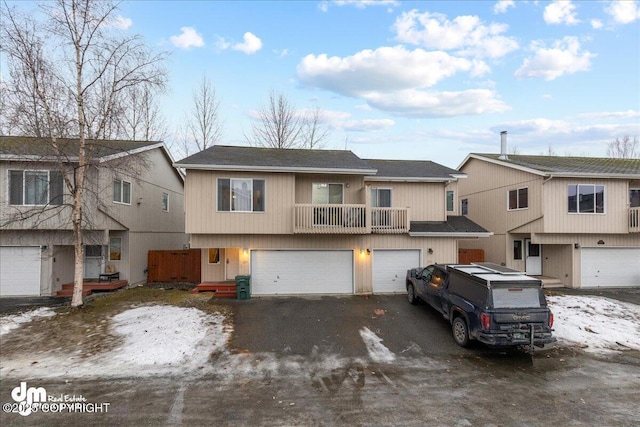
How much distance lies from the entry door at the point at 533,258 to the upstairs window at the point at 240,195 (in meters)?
14.1

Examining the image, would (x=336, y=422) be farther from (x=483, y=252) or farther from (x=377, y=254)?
(x=483, y=252)

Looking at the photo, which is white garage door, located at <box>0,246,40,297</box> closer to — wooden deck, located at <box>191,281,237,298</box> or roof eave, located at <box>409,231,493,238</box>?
wooden deck, located at <box>191,281,237,298</box>

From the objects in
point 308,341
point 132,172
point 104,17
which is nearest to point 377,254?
point 308,341

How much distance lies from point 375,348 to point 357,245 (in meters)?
5.92

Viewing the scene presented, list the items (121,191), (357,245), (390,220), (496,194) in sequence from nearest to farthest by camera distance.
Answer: (357,245) < (390,220) < (121,191) < (496,194)

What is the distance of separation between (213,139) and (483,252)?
21.8 meters

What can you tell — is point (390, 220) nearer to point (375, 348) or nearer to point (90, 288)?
point (375, 348)

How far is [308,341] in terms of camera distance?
8258 millimetres

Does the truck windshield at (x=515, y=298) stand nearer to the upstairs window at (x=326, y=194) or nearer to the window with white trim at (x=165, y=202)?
the upstairs window at (x=326, y=194)

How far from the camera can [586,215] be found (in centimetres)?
1465

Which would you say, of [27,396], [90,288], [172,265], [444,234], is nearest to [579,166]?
[444,234]

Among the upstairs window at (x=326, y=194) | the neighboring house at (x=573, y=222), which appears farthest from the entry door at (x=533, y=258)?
the upstairs window at (x=326, y=194)

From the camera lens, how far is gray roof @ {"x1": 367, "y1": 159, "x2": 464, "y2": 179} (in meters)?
14.6

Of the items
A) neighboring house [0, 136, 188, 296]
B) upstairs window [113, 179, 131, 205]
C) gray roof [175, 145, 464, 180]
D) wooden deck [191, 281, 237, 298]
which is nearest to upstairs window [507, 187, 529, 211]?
gray roof [175, 145, 464, 180]
